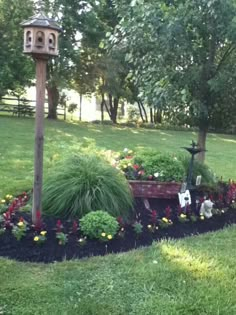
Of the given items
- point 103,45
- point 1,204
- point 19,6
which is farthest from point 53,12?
point 1,204

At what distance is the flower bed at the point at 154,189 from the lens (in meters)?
4.80

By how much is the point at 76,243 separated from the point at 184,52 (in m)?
2.78

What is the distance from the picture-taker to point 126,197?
14.2 ft

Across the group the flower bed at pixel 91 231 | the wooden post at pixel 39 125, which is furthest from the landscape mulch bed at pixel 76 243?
the wooden post at pixel 39 125

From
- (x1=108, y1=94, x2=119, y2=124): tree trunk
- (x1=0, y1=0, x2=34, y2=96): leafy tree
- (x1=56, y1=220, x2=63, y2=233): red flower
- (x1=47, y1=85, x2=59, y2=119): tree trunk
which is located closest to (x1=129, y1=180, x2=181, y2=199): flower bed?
(x1=56, y1=220, x2=63, y2=233): red flower

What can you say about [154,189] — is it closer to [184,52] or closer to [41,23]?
[184,52]

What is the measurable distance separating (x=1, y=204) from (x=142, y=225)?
1458 mm

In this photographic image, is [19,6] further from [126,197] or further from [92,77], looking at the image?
[126,197]

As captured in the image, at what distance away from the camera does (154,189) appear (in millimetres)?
4820

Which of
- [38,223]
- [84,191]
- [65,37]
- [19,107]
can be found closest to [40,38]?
[84,191]

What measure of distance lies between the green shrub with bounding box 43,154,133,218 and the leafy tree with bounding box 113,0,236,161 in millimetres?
1390

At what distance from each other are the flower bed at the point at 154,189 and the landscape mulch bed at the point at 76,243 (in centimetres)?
41

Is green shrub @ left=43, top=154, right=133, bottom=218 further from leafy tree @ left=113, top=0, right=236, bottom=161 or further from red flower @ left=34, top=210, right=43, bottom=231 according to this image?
leafy tree @ left=113, top=0, right=236, bottom=161

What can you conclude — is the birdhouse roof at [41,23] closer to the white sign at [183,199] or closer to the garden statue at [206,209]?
the white sign at [183,199]
